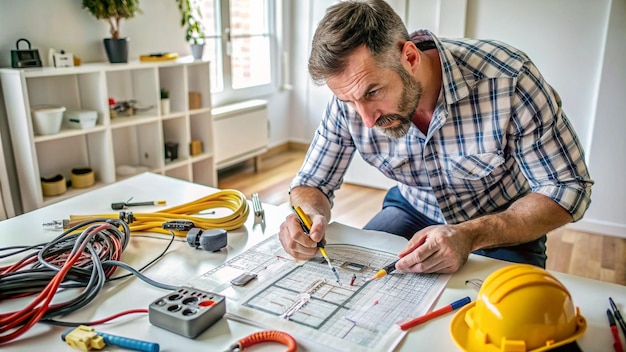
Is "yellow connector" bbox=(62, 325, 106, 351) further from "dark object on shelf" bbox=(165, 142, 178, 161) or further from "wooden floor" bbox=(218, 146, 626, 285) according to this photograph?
"dark object on shelf" bbox=(165, 142, 178, 161)

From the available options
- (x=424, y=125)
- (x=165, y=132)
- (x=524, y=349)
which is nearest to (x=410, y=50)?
(x=424, y=125)

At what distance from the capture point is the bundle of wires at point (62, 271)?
2.72ft

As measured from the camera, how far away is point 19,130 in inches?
96.3

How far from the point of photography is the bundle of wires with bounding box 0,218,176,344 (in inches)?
32.6

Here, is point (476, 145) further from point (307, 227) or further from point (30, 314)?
point (30, 314)

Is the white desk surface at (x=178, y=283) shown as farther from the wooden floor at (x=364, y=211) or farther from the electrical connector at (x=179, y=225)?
the wooden floor at (x=364, y=211)

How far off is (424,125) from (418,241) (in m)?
0.51

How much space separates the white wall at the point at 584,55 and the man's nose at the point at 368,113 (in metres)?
2.21

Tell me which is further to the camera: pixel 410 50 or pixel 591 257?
pixel 591 257

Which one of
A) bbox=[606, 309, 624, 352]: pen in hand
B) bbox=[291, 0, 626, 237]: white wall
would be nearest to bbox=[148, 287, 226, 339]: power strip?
bbox=[606, 309, 624, 352]: pen in hand

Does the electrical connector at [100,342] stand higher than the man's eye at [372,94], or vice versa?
the man's eye at [372,94]

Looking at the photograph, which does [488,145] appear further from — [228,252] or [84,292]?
[84,292]

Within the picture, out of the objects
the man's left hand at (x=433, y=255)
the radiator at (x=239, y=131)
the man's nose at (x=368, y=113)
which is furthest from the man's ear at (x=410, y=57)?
the radiator at (x=239, y=131)

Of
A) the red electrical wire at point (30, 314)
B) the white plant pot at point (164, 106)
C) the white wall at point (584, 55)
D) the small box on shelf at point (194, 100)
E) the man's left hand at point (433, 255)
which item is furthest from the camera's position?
the small box on shelf at point (194, 100)
